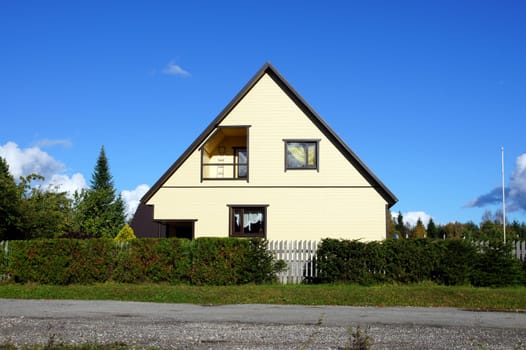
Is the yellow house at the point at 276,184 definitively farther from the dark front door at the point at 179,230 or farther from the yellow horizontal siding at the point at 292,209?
the dark front door at the point at 179,230

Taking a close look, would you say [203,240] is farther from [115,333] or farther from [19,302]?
[115,333]

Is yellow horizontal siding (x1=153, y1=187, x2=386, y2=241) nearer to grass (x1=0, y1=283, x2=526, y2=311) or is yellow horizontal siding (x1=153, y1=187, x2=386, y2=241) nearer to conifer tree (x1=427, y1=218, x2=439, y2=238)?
grass (x1=0, y1=283, x2=526, y2=311)

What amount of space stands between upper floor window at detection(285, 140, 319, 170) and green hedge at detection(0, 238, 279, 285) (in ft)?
22.2

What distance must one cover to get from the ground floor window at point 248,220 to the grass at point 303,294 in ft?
24.1

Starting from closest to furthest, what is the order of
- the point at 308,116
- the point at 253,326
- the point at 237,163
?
the point at 253,326 < the point at 308,116 < the point at 237,163

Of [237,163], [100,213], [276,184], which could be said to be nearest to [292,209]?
[276,184]

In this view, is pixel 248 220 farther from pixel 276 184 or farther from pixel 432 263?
pixel 432 263

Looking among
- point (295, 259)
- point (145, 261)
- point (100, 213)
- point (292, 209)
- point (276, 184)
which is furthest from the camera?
point (100, 213)

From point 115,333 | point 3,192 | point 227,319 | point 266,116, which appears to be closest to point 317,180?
point 266,116

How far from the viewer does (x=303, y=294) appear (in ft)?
63.8

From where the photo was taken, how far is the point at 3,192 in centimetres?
2559

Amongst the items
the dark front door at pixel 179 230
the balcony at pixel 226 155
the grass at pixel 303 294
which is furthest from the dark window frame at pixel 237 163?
the grass at pixel 303 294

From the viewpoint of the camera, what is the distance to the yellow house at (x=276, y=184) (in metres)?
28.6

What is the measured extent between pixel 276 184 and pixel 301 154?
1.82 m
